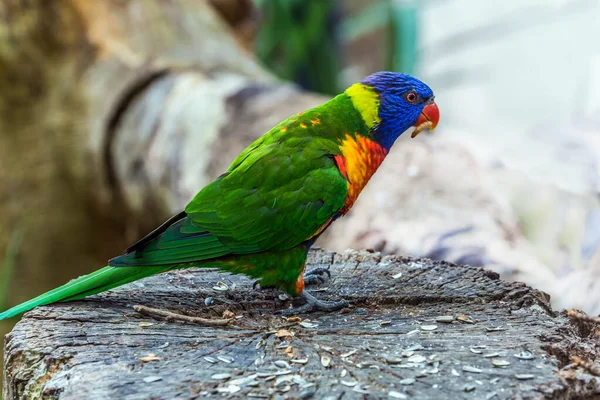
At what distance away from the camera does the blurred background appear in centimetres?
288

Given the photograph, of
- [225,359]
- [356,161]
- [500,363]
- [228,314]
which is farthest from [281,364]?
[356,161]

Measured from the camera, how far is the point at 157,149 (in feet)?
12.5

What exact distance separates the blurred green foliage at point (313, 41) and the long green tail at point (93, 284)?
597cm

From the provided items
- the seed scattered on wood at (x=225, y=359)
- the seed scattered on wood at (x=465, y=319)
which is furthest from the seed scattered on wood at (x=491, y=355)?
the seed scattered on wood at (x=225, y=359)

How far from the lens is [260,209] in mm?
1913

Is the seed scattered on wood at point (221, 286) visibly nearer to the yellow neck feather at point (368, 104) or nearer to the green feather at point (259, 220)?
the green feather at point (259, 220)

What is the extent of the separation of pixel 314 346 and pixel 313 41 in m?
6.43

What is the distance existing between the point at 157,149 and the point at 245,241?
6.79 feet

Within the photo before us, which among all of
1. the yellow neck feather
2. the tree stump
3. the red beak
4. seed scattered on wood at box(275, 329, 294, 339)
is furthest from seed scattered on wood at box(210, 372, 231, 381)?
the red beak

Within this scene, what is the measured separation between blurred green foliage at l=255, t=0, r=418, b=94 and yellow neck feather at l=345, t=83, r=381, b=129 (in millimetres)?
5544

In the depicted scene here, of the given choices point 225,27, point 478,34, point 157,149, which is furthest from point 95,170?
point 478,34

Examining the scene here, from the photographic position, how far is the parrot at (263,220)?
6.03 ft

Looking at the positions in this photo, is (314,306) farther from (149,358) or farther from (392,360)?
(149,358)

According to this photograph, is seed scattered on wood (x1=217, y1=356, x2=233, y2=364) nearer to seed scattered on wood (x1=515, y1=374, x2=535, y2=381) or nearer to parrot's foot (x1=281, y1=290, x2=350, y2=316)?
parrot's foot (x1=281, y1=290, x2=350, y2=316)
